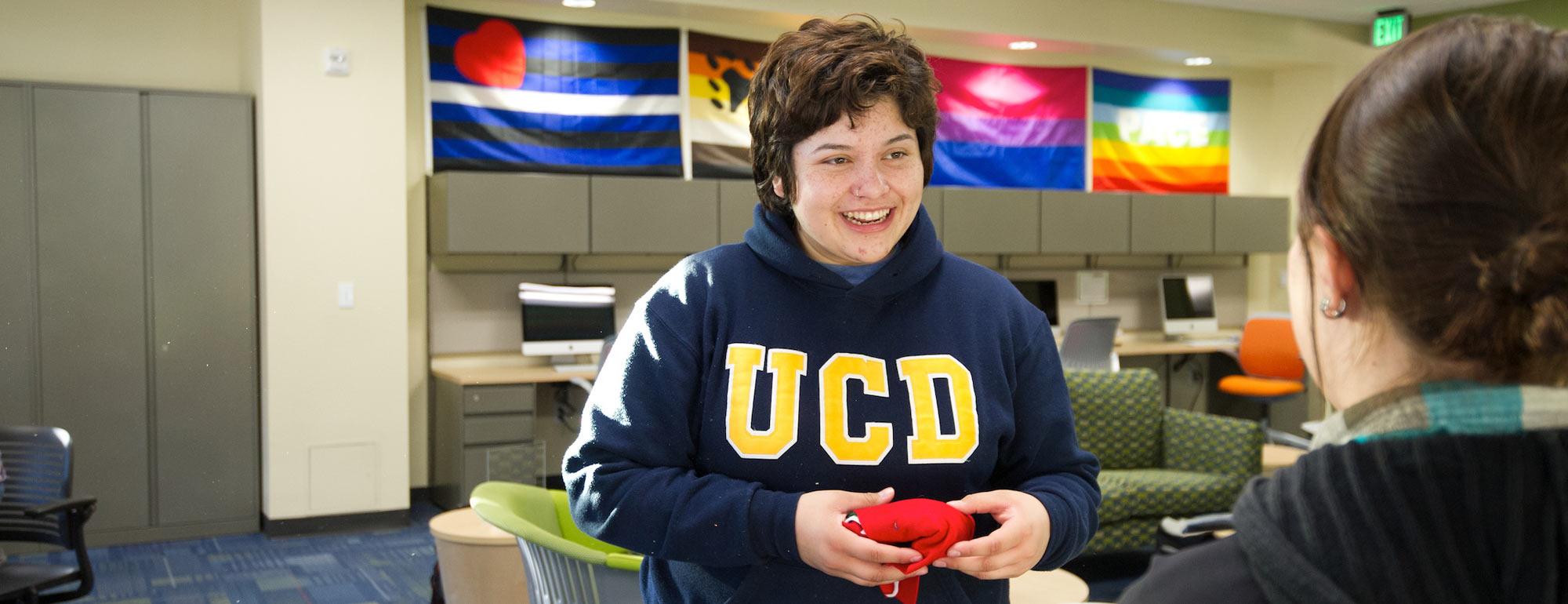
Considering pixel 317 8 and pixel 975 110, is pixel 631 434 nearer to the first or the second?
pixel 317 8

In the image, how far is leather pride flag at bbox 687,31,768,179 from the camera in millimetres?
6805

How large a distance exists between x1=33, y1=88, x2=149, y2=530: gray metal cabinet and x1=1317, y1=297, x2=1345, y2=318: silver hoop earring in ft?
18.4

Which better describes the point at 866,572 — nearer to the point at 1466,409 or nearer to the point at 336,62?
the point at 1466,409

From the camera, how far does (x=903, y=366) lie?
133cm

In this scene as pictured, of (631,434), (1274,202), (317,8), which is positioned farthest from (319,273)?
(1274,202)

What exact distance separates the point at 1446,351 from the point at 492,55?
6.08 m

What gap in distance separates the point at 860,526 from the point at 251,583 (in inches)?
163

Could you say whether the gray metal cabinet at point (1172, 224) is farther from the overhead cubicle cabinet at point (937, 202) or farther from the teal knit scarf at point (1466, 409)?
the teal knit scarf at point (1466, 409)

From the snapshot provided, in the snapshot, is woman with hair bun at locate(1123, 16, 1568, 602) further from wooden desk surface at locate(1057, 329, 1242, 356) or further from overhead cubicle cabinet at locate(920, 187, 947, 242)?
wooden desk surface at locate(1057, 329, 1242, 356)

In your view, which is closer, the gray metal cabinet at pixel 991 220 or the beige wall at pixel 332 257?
the beige wall at pixel 332 257

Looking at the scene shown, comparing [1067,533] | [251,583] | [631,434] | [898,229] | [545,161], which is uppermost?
[545,161]

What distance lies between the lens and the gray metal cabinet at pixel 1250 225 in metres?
8.23

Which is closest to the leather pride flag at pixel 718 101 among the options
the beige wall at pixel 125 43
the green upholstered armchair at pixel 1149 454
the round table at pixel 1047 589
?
the beige wall at pixel 125 43

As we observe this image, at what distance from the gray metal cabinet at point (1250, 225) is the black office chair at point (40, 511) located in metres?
6.93
